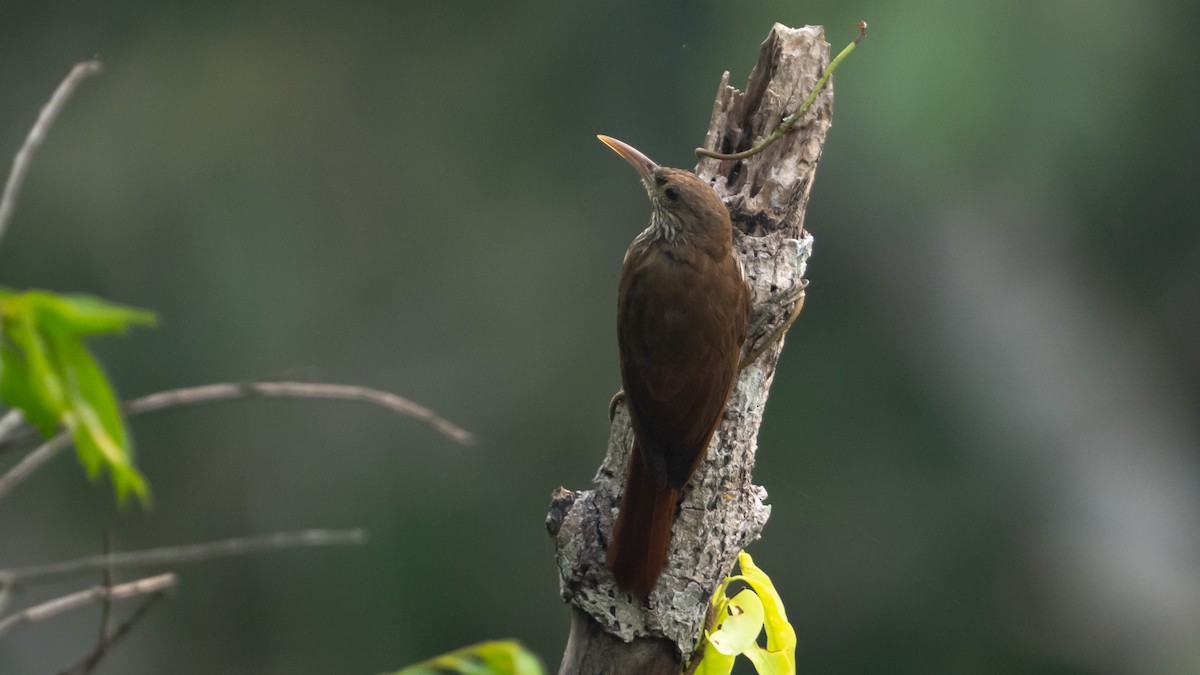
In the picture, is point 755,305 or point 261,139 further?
point 261,139

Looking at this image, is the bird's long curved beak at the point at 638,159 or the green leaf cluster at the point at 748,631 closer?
the green leaf cluster at the point at 748,631

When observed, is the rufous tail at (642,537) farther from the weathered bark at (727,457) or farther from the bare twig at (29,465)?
the bare twig at (29,465)

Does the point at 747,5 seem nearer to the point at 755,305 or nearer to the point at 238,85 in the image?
the point at 238,85

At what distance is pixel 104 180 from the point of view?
8.20m

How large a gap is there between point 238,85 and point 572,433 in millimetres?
2954

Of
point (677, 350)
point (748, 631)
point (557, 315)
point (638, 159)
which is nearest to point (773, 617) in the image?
point (748, 631)

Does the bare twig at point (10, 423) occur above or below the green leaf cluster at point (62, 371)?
below

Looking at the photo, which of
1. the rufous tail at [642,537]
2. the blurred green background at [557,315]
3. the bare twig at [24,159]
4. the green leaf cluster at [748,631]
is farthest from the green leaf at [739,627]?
the blurred green background at [557,315]

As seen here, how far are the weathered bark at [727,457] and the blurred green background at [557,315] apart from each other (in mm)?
5279

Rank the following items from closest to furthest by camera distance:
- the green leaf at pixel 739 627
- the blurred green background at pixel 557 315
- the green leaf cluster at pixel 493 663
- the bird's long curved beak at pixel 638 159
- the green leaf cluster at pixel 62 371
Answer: the green leaf cluster at pixel 62 371 < the green leaf cluster at pixel 493 663 < the green leaf at pixel 739 627 < the bird's long curved beak at pixel 638 159 < the blurred green background at pixel 557 315

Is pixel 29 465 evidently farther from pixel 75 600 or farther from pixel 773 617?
pixel 773 617

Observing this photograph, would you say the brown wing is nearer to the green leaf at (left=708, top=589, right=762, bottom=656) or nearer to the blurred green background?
the green leaf at (left=708, top=589, right=762, bottom=656)

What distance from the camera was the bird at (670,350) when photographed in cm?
208

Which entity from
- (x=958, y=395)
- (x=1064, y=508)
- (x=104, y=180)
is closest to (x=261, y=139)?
(x=104, y=180)
